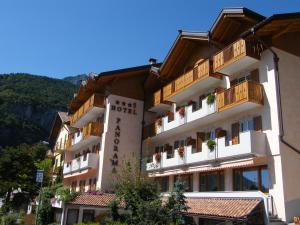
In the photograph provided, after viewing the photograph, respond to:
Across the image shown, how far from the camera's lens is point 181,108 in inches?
1092

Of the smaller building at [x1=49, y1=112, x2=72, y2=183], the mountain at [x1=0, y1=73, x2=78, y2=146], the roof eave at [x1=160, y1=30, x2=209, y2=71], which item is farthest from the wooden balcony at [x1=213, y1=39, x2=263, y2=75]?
the mountain at [x1=0, y1=73, x2=78, y2=146]

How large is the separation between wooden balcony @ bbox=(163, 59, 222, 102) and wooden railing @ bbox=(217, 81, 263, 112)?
3242 mm

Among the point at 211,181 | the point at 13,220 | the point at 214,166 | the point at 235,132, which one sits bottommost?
the point at 13,220

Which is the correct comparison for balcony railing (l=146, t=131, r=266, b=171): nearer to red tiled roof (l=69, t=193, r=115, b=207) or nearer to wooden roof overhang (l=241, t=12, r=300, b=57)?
red tiled roof (l=69, t=193, r=115, b=207)

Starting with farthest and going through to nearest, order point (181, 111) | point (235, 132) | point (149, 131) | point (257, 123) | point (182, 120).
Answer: point (149, 131), point (181, 111), point (182, 120), point (235, 132), point (257, 123)

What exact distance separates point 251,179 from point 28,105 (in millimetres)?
90490

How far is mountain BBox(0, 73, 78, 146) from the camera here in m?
91.9

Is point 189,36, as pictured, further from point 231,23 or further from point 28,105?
point 28,105

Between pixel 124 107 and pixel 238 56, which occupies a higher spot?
pixel 124 107

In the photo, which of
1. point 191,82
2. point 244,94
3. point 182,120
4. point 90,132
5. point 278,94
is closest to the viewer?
point 278,94

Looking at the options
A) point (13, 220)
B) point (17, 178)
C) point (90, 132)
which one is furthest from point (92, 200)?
point (17, 178)

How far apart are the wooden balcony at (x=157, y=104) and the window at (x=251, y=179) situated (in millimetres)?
10871

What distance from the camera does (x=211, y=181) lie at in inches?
937

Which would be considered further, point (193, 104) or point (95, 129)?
point (95, 129)
